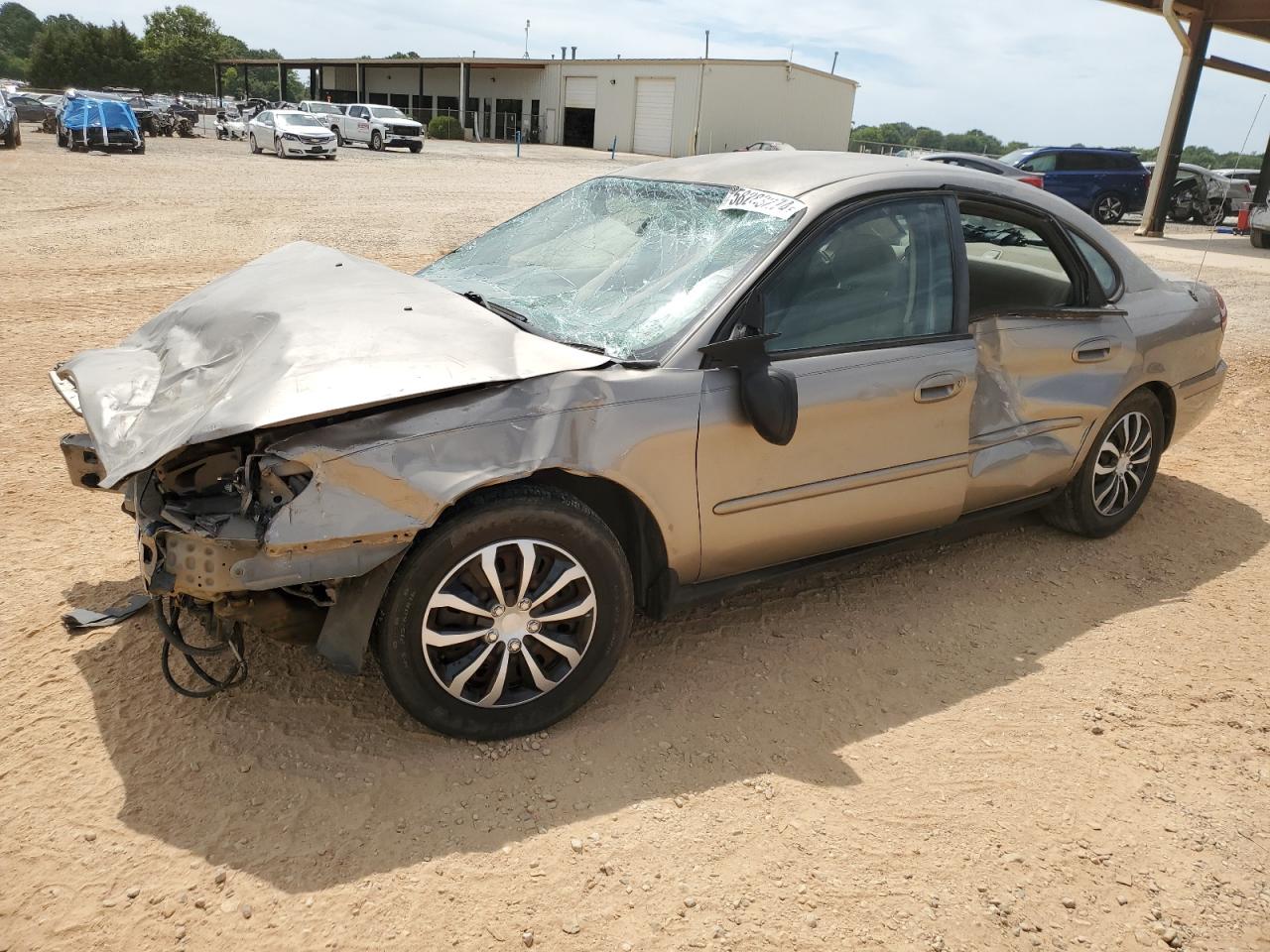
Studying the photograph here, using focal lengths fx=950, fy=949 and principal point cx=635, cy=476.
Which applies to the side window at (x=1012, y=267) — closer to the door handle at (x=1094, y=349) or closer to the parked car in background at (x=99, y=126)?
the door handle at (x=1094, y=349)

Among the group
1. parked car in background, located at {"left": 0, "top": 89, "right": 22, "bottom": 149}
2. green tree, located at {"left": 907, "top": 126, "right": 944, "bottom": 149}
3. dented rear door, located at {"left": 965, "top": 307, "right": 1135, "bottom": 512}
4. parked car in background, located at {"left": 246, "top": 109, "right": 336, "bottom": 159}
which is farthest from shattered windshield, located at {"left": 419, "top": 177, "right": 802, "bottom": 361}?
green tree, located at {"left": 907, "top": 126, "right": 944, "bottom": 149}

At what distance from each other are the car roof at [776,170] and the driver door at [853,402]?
0.19m

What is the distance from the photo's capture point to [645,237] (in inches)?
142

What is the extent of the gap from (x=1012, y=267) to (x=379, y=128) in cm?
3507

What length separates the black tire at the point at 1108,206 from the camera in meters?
22.1

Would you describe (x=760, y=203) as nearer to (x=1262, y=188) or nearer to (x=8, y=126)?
(x=1262, y=188)

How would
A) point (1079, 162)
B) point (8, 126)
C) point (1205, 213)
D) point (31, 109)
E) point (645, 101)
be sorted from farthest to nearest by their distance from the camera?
point (645, 101) → point (31, 109) → point (1205, 213) → point (8, 126) → point (1079, 162)

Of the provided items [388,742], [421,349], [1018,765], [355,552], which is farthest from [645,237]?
[1018,765]

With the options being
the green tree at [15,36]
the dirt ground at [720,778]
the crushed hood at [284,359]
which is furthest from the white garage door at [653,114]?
the green tree at [15,36]

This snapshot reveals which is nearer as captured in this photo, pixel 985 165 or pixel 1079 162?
pixel 985 165

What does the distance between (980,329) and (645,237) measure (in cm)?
136

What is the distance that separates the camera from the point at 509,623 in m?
2.81

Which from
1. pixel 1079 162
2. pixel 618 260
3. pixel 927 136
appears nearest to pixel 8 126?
pixel 1079 162

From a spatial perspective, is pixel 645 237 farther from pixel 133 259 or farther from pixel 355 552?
pixel 133 259
